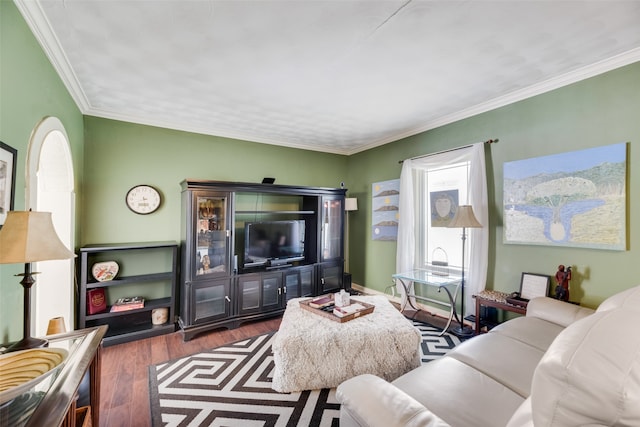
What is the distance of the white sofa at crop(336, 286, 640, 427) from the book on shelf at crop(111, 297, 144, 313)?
2813mm

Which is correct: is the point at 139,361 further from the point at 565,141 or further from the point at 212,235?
the point at 565,141

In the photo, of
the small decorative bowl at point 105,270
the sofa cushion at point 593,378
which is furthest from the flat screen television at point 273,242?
the sofa cushion at point 593,378

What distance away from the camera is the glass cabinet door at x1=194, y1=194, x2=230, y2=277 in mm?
3105

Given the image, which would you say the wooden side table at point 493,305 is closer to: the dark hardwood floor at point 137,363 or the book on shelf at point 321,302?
the book on shelf at point 321,302

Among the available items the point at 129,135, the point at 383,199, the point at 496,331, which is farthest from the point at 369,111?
the point at 129,135

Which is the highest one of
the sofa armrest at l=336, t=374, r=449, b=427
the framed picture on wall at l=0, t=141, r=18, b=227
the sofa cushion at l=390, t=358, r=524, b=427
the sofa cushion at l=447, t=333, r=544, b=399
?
the framed picture on wall at l=0, t=141, r=18, b=227

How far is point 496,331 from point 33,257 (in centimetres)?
277

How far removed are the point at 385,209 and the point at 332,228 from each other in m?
0.90

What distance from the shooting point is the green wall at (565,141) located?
208 centimetres

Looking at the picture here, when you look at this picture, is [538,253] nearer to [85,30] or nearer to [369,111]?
[369,111]

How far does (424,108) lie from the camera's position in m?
3.03

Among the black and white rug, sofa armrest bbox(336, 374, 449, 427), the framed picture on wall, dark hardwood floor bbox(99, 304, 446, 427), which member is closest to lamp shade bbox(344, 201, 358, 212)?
dark hardwood floor bbox(99, 304, 446, 427)

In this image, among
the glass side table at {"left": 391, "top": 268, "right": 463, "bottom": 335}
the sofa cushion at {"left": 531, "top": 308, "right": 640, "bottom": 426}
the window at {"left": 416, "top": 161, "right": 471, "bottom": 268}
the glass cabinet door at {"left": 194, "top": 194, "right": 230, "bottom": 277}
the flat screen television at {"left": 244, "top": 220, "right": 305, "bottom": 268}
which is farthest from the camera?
the flat screen television at {"left": 244, "top": 220, "right": 305, "bottom": 268}

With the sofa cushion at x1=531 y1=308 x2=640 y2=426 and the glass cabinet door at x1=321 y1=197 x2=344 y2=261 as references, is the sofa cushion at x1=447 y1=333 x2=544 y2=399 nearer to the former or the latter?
the sofa cushion at x1=531 y1=308 x2=640 y2=426
